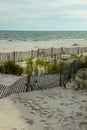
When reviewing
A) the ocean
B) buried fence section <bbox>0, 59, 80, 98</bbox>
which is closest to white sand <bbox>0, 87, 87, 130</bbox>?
buried fence section <bbox>0, 59, 80, 98</bbox>

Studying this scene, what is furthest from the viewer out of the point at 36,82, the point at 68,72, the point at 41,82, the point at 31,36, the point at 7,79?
the point at 31,36

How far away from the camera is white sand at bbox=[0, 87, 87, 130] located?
7.82 m

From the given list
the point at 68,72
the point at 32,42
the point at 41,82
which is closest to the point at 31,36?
the point at 32,42

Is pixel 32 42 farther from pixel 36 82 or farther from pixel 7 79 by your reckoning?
pixel 36 82

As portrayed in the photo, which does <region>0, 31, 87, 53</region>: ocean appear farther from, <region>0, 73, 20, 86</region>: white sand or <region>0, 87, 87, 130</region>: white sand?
<region>0, 87, 87, 130</region>: white sand

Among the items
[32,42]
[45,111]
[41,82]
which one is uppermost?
[41,82]

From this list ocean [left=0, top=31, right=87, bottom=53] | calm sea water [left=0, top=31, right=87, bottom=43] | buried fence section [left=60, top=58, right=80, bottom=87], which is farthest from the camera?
calm sea water [left=0, top=31, right=87, bottom=43]

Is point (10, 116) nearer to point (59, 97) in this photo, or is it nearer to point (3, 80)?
point (59, 97)

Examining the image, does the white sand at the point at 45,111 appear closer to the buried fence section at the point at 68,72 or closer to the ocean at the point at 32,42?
the buried fence section at the point at 68,72

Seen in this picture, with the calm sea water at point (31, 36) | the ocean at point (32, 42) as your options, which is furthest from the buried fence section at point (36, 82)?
the calm sea water at point (31, 36)

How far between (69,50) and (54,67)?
→ 44.6ft

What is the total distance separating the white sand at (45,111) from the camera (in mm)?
7820

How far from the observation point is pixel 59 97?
1046cm

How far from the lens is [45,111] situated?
348 inches
